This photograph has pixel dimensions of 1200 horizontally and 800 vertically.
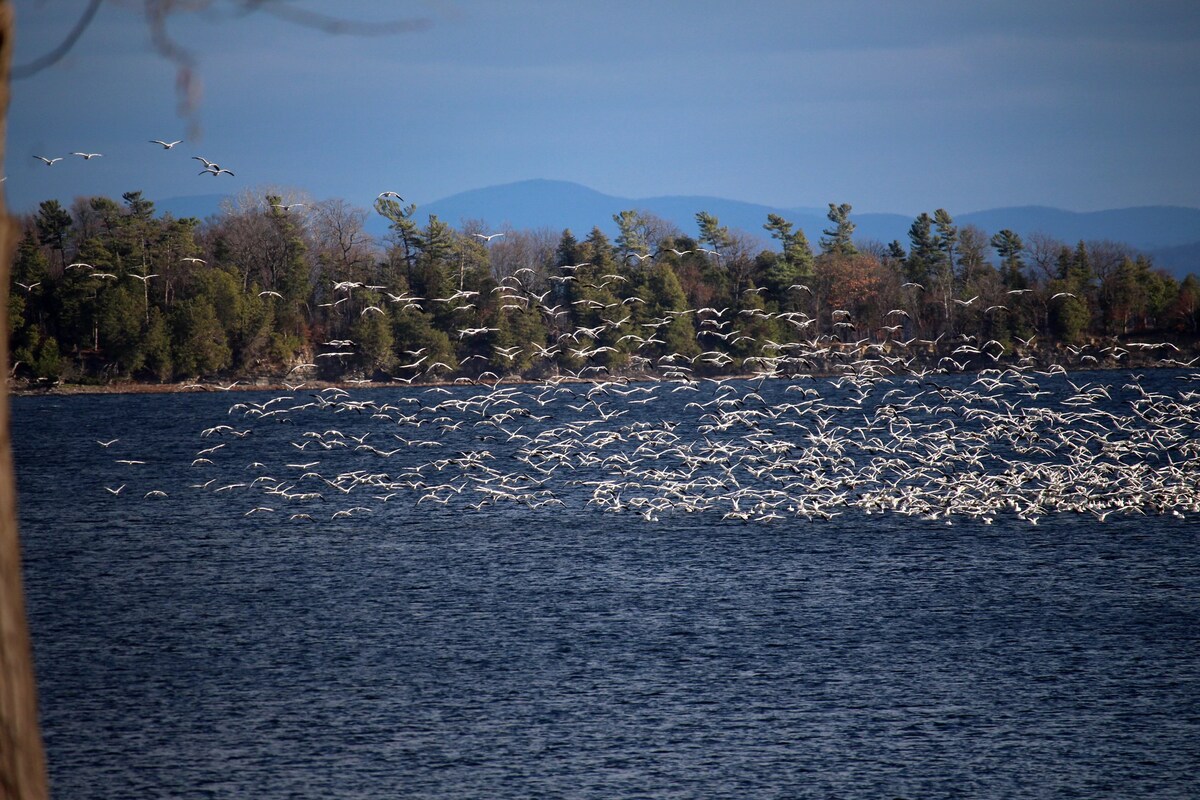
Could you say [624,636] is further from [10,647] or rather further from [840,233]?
[840,233]

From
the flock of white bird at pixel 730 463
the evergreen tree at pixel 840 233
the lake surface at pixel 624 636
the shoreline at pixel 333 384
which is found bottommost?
the lake surface at pixel 624 636

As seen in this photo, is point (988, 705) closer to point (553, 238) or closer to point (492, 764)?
point (492, 764)

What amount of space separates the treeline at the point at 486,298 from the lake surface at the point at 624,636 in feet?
205

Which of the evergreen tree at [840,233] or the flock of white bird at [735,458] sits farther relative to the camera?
the evergreen tree at [840,233]

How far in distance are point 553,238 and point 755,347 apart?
159 ft

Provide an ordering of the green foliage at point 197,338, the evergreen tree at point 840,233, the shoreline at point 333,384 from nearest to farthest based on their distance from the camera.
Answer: the green foliage at point 197,338, the shoreline at point 333,384, the evergreen tree at point 840,233

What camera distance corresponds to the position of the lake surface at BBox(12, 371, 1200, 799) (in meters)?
19.8

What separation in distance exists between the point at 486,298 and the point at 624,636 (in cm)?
10201

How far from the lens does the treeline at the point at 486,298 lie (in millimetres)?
118625

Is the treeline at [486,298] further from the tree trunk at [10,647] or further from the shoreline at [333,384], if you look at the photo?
the tree trunk at [10,647]

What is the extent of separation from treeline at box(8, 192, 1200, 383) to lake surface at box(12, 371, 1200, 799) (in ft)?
205

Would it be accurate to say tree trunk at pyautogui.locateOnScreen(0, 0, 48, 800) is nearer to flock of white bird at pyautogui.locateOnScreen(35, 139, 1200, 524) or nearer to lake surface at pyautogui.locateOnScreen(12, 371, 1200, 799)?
lake surface at pyautogui.locateOnScreen(12, 371, 1200, 799)

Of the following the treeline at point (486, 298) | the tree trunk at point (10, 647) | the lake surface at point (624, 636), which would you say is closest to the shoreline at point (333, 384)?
the treeline at point (486, 298)

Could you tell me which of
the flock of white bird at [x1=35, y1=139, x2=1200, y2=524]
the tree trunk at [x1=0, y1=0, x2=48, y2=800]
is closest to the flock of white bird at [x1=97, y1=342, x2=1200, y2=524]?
the flock of white bird at [x1=35, y1=139, x2=1200, y2=524]
